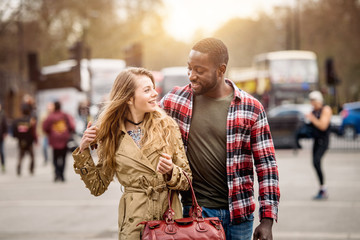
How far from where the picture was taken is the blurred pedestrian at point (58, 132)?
38.1 ft

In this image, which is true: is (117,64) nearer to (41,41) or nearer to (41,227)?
(41,41)

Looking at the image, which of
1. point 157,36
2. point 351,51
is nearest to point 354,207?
point 351,51

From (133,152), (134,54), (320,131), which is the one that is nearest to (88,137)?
(133,152)

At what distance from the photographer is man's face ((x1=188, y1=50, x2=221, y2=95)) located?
115 inches

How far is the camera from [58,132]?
11.6m

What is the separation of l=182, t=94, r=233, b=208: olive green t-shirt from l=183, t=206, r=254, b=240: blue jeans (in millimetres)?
31

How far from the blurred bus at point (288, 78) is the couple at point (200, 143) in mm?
25294

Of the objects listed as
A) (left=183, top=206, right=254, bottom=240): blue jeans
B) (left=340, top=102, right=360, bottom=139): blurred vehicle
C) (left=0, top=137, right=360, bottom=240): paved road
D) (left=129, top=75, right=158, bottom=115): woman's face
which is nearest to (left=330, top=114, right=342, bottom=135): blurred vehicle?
(left=340, top=102, right=360, bottom=139): blurred vehicle

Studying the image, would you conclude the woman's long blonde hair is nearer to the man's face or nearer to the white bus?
the man's face

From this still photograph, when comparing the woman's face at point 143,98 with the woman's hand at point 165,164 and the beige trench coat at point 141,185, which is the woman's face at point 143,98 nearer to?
the beige trench coat at point 141,185

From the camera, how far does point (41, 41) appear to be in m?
35.4

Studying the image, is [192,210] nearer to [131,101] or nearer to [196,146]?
[196,146]

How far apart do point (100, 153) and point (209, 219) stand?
692 mm

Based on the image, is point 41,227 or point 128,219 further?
point 41,227
